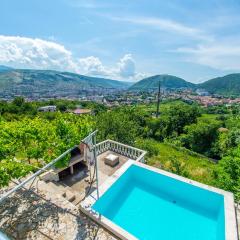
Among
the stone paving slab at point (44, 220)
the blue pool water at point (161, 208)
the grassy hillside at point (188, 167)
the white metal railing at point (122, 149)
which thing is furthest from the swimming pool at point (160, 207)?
the grassy hillside at point (188, 167)

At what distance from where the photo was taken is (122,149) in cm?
1023

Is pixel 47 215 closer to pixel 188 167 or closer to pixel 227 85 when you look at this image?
pixel 188 167

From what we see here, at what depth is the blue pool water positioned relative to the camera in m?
6.59

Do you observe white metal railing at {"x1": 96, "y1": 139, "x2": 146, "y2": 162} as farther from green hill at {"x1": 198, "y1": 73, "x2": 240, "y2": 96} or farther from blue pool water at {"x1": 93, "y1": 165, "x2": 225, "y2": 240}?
green hill at {"x1": 198, "y1": 73, "x2": 240, "y2": 96}

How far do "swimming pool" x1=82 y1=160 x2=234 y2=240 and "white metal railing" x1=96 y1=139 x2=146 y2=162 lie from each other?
1.12 m

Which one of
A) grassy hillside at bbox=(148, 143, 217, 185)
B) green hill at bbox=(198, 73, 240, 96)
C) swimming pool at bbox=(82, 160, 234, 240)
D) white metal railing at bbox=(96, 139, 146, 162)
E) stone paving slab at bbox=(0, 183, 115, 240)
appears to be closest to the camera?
stone paving slab at bbox=(0, 183, 115, 240)

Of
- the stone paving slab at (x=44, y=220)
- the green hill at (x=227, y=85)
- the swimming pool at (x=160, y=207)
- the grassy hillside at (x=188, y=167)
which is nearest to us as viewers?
the stone paving slab at (x=44, y=220)

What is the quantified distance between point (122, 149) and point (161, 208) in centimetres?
359

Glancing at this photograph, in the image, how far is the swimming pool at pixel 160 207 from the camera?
658cm

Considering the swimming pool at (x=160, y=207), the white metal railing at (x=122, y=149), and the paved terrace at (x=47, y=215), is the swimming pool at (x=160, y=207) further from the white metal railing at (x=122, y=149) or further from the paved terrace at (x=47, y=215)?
the white metal railing at (x=122, y=149)

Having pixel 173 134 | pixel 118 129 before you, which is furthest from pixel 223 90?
pixel 118 129

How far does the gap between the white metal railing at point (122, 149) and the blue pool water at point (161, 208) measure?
1.12 meters

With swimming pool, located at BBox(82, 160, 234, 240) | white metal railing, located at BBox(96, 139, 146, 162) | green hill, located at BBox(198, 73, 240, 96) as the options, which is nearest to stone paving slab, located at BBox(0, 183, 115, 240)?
swimming pool, located at BBox(82, 160, 234, 240)

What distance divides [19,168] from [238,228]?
650 cm
